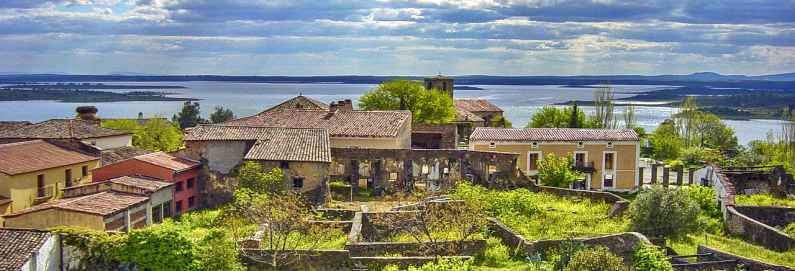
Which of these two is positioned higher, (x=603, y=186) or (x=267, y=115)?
(x=267, y=115)

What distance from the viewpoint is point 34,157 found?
3503 cm

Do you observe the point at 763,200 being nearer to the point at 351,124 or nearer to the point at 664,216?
the point at 664,216

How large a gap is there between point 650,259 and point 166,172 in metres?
21.7

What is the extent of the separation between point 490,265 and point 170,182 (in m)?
16.6

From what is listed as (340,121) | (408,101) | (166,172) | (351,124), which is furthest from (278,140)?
(408,101)

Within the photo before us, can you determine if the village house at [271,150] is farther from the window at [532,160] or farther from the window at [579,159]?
the window at [579,159]

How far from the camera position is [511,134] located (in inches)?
1940

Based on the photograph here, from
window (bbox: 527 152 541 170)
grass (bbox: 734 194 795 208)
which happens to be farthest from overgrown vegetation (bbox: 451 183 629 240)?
window (bbox: 527 152 541 170)

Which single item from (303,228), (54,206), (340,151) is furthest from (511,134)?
(54,206)

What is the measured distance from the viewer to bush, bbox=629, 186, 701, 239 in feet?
90.0

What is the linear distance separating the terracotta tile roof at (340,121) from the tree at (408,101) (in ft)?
58.1

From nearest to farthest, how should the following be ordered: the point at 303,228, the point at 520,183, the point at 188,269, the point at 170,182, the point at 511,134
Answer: the point at 188,269
the point at 303,228
the point at 170,182
the point at 520,183
the point at 511,134

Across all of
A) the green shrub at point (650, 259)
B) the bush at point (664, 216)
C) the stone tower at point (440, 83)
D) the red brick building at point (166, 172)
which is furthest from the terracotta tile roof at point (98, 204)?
the stone tower at point (440, 83)

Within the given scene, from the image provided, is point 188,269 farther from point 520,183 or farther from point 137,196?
point 520,183
